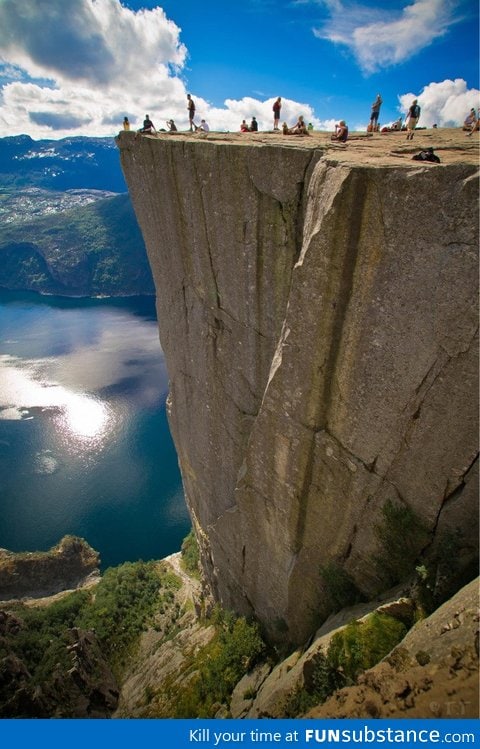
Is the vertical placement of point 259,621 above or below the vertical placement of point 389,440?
below

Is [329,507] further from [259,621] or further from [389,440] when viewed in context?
[259,621]

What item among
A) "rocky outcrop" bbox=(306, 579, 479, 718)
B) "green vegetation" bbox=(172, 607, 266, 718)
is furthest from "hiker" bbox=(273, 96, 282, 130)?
"green vegetation" bbox=(172, 607, 266, 718)

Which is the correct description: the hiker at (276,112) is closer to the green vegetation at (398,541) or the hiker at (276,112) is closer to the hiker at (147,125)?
the hiker at (147,125)

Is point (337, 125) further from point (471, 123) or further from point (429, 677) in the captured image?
point (429, 677)

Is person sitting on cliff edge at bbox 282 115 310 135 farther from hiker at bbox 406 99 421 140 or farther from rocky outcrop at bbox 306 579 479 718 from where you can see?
rocky outcrop at bbox 306 579 479 718

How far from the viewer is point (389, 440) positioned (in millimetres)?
10172

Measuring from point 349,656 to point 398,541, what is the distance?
9.75 ft

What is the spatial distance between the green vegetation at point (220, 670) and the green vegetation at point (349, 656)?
684 cm

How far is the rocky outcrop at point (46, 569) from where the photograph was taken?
4231cm

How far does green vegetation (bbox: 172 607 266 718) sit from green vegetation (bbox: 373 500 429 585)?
8688 millimetres

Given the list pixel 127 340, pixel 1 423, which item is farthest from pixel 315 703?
pixel 127 340

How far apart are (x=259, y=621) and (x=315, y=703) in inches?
358

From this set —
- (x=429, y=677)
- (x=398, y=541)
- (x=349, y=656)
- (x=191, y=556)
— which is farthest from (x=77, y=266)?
(x=429, y=677)

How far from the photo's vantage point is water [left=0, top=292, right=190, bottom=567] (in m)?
51.8
